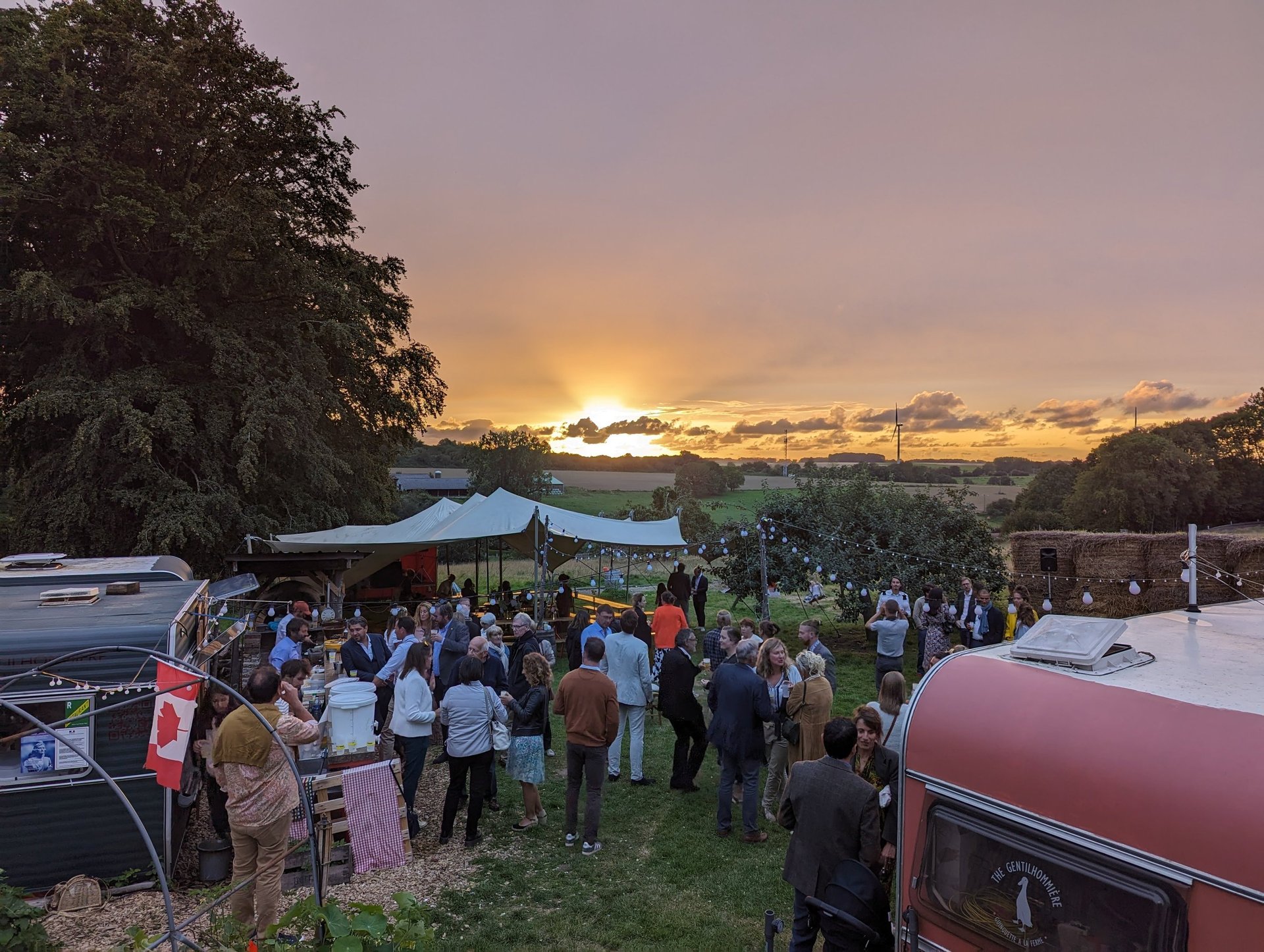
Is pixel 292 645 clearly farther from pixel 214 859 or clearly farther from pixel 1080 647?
pixel 1080 647

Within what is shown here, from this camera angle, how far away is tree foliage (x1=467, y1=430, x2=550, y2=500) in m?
74.3

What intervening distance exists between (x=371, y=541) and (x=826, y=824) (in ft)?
43.9

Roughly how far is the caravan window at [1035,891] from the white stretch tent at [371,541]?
12.8 m

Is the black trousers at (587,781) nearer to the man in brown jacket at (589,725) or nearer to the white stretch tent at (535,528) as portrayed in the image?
the man in brown jacket at (589,725)

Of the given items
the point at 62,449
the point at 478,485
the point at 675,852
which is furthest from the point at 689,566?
the point at 478,485

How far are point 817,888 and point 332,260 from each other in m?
20.7

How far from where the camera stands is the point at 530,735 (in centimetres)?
665

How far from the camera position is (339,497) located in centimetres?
2084

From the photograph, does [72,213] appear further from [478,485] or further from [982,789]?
[478,485]

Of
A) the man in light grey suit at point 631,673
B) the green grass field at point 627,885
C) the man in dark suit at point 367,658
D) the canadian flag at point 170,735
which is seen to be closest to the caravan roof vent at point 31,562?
the man in dark suit at point 367,658

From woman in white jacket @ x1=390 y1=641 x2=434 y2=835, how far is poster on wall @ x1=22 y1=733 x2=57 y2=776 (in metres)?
2.39

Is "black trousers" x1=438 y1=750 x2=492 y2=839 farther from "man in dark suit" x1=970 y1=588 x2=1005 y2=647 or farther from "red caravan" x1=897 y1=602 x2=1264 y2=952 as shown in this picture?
"man in dark suit" x1=970 y1=588 x2=1005 y2=647

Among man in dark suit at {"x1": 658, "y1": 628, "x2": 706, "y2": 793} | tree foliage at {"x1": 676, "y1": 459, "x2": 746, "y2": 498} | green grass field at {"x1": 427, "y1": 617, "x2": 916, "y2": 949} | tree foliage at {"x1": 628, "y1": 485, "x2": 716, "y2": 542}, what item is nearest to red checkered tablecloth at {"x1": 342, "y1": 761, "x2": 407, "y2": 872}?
green grass field at {"x1": 427, "y1": 617, "x2": 916, "y2": 949}

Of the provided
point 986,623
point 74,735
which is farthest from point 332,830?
point 986,623
